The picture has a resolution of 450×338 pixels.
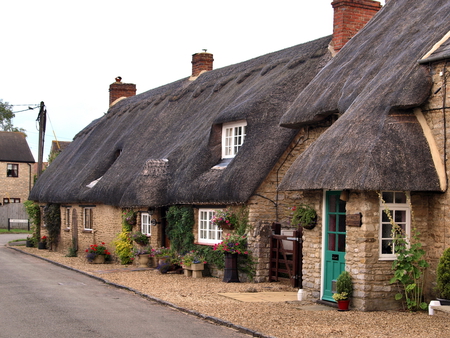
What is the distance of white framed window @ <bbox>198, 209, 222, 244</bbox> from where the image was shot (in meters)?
17.2

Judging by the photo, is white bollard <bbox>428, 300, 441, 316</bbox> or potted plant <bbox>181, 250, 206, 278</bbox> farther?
potted plant <bbox>181, 250, 206, 278</bbox>

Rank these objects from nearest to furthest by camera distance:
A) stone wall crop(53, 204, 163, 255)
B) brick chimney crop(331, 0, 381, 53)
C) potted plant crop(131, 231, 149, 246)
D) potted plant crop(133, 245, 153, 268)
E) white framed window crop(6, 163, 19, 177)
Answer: brick chimney crop(331, 0, 381, 53), potted plant crop(133, 245, 153, 268), stone wall crop(53, 204, 163, 255), potted plant crop(131, 231, 149, 246), white framed window crop(6, 163, 19, 177)

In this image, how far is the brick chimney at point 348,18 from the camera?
17.2 meters

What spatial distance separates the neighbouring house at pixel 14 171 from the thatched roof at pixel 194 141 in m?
27.3

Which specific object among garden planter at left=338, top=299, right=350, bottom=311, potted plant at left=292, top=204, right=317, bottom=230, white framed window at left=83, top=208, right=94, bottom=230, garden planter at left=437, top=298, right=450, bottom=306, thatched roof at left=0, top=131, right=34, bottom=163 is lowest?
garden planter at left=338, top=299, right=350, bottom=311

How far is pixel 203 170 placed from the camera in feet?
58.1

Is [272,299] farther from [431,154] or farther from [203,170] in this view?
[203,170]

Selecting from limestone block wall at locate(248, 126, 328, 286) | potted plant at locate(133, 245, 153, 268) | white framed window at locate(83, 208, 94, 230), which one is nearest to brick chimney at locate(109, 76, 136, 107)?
white framed window at locate(83, 208, 94, 230)

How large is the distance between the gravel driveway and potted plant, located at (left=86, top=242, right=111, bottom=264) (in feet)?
22.4

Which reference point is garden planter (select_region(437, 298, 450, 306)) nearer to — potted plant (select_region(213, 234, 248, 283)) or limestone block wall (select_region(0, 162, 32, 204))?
potted plant (select_region(213, 234, 248, 283))

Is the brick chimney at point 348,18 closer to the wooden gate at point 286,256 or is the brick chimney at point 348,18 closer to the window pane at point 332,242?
the wooden gate at point 286,256

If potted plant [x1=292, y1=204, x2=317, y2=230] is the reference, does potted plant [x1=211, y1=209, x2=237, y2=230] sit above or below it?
below

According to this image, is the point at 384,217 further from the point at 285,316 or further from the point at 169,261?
the point at 169,261

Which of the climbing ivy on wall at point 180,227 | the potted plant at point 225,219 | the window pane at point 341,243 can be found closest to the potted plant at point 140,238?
the climbing ivy on wall at point 180,227
